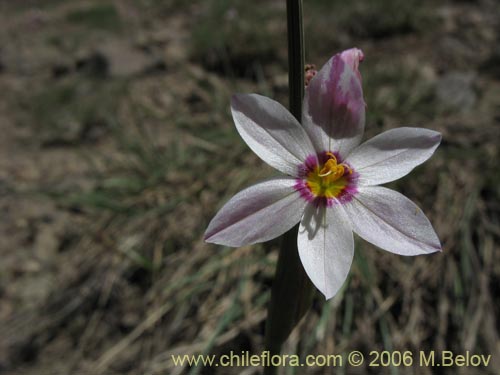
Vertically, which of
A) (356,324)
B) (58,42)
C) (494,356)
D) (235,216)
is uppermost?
(58,42)

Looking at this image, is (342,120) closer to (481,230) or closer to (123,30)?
(481,230)

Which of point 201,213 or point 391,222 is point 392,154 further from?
point 201,213

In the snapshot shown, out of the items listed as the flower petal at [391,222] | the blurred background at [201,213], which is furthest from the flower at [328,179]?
the blurred background at [201,213]

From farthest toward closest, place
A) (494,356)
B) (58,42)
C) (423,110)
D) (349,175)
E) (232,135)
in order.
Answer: (58,42), (423,110), (232,135), (494,356), (349,175)

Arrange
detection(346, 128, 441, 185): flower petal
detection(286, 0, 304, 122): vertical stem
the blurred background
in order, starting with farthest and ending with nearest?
the blurred background, detection(346, 128, 441, 185): flower petal, detection(286, 0, 304, 122): vertical stem

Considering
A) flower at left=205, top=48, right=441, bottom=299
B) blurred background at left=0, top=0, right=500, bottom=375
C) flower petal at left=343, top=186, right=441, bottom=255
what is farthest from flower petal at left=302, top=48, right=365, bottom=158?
blurred background at left=0, top=0, right=500, bottom=375

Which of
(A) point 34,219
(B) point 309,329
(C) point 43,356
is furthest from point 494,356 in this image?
(A) point 34,219

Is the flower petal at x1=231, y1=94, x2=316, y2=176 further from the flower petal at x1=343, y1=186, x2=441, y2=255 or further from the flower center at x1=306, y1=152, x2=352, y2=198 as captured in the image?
the flower petal at x1=343, y1=186, x2=441, y2=255

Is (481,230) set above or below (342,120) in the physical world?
below
